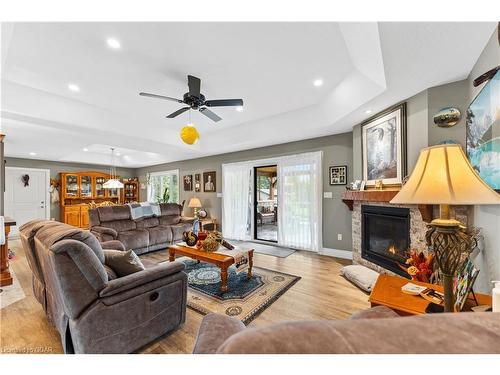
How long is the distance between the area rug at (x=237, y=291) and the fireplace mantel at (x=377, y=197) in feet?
4.96

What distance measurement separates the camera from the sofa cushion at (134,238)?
4027 millimetres

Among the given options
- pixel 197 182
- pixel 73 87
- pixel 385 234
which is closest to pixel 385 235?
pixel 385 234

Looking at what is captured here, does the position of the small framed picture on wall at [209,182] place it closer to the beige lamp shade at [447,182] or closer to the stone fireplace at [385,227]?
the stone fireplace at [385,227]

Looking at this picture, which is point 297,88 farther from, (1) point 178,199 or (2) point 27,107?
(1) point 178,199

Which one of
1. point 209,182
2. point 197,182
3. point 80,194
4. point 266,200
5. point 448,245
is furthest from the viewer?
point 266,200

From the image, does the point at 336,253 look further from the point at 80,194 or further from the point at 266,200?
the point at 80,194

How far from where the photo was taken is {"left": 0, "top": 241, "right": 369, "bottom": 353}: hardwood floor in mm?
1713

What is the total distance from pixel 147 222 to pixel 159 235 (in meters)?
0.47

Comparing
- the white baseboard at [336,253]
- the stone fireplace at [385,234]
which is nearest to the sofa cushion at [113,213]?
the white baseboard at [336,253]

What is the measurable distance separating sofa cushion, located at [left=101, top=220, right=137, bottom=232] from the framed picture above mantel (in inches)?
176

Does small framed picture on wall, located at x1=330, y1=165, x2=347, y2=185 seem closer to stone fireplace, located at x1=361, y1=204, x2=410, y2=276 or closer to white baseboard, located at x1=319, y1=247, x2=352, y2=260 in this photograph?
stone fireplace, located at x1=361, y1=204, x2=410, y2=276

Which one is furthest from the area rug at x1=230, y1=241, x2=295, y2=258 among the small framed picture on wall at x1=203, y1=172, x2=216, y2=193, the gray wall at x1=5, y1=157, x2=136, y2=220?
the gray wall at x1=5, y1=157, x2=136, y2=220

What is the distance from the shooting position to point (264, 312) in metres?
2.19
